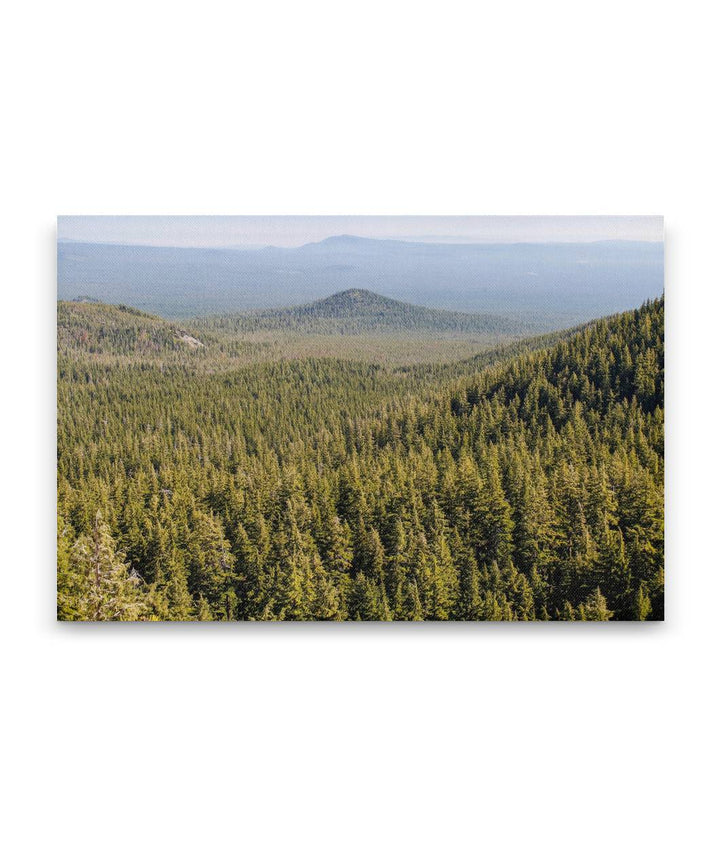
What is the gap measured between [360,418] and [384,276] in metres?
1.81

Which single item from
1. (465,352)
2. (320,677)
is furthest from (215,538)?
(465,352)

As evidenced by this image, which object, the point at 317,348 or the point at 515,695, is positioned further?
the point at 317,348

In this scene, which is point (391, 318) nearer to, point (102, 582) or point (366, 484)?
point (366, 484)

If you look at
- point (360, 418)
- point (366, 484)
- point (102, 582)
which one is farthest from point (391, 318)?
point (102, 582)

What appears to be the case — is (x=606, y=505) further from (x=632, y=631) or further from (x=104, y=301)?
(x=104, y=301)

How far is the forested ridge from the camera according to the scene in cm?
758

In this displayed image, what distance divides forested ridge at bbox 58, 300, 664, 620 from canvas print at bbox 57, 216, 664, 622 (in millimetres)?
26

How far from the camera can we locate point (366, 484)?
830cm

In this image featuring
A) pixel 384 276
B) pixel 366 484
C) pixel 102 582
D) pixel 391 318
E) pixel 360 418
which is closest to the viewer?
pixel 102 582

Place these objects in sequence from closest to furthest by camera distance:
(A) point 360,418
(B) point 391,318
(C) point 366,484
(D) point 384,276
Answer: (D) point 384,276
(C) point 366,484
(B) point 391,318
(A) point 360,418

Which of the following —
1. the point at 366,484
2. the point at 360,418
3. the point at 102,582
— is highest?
the point at 360,418

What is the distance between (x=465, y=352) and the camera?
28.0 ft

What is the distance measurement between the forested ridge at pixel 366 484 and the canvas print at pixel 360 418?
0.09 ft
